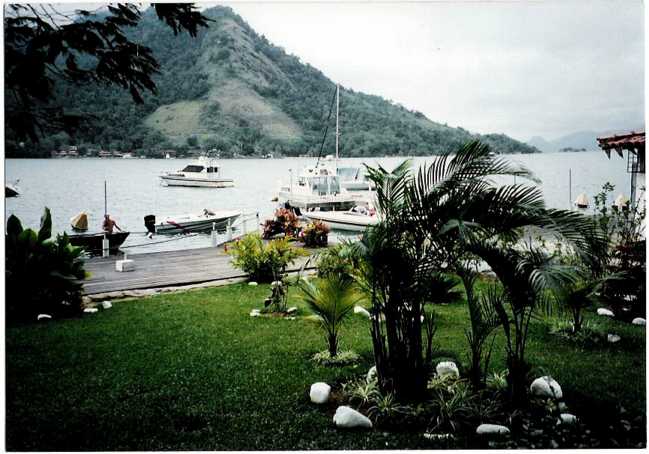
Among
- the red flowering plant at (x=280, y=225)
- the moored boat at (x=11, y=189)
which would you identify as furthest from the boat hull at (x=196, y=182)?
the moored boat at (x=11, y=189)

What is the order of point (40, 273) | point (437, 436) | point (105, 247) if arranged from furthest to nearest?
1. point (105, 247)
2. point (40, 273)
3. point (437, 436)

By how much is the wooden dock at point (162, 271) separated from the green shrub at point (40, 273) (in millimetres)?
728

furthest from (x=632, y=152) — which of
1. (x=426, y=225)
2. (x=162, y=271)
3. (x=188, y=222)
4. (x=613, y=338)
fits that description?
(x=188, y=222)

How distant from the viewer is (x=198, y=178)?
1073cm

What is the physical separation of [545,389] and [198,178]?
8648 millimetres

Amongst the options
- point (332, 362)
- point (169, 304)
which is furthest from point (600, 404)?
point (169, 304)

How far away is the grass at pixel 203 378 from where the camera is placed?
286 centimetres

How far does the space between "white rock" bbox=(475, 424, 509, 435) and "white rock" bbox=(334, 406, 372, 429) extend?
1.84 feet

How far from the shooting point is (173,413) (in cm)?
302

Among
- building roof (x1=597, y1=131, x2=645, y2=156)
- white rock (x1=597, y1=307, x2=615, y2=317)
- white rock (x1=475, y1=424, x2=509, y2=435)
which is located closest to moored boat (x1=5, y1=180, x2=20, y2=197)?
white rock (x1=475, y1=424, x2=509, y2=435)

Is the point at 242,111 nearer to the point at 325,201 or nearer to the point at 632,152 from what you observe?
the point at 632,152

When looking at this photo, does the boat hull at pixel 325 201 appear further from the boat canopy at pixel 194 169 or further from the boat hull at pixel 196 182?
the boat canopy at pixel 194 169

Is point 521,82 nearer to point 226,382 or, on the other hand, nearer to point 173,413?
point 226,382

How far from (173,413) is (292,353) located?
106 centimetres
